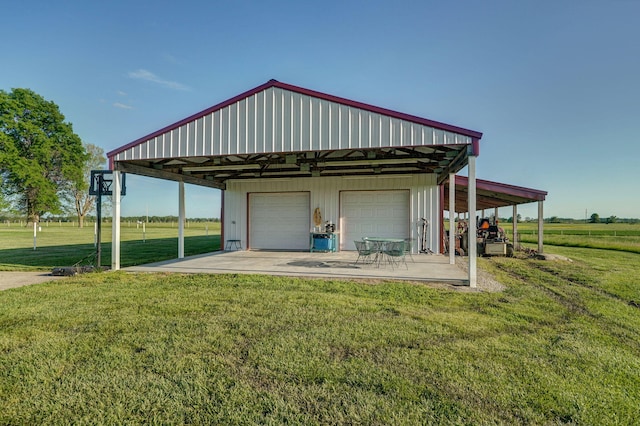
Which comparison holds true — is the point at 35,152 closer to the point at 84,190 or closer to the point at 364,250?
the point at 84,190

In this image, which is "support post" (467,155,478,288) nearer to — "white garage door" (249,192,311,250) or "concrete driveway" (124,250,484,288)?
"concrete driveway" (124,250,484,288)

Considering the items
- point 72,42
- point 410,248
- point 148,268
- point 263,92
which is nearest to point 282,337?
point 263,92

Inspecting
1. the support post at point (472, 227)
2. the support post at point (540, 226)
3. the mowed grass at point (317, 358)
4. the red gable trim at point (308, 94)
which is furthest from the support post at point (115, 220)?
the support post at point (540, 226)

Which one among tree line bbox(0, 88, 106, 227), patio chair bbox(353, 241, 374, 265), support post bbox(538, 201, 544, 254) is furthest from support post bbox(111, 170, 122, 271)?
tree line bbox(0, 88, 106, 227)

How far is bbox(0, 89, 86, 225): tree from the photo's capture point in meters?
26.9

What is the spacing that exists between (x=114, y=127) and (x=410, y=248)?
2092 cm

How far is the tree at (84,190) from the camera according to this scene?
3228 cm

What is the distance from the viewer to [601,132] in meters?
17.1

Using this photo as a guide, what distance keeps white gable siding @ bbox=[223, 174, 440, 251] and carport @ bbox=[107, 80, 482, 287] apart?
4 centimetres

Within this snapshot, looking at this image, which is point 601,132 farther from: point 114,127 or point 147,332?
point 114,127

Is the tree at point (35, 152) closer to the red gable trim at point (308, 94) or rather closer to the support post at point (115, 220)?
the support post at point (115, 220)

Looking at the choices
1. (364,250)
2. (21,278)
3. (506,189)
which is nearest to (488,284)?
(364,250)

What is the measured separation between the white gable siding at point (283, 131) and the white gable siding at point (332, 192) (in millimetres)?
5730

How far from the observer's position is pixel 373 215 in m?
12.5
